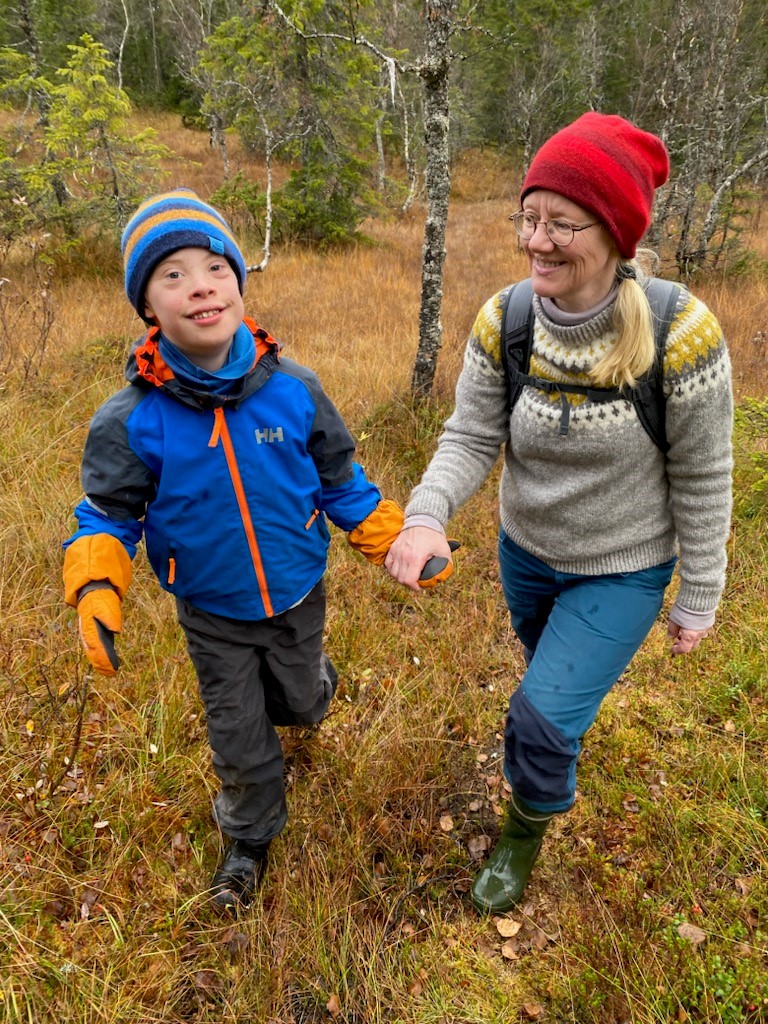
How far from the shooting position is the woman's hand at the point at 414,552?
1.69m

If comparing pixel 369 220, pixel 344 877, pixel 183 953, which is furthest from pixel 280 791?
pixel 369 220

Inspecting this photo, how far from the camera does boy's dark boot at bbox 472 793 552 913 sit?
6.64 feet

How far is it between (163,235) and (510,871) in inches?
87.3

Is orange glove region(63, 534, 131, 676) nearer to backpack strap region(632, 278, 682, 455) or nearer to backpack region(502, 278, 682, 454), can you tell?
backpack region(502, 278, 682, 454)

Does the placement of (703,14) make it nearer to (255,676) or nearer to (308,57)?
(308,57)

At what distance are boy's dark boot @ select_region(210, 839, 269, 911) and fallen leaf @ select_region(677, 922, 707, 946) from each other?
53.8 inches

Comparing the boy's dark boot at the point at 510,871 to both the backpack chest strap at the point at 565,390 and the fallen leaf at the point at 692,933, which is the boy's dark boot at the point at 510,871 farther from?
the backpack chest strap at the point at 565,390

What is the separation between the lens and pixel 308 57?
31.2 feet

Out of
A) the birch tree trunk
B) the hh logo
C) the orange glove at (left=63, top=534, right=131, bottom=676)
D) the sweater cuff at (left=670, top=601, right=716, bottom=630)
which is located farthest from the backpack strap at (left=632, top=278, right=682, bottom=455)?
the birch tree trunk

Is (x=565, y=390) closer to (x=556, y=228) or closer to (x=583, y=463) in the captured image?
(x=583, y=463)

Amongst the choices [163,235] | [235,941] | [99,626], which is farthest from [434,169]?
[235,941]

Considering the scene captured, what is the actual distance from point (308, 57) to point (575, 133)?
33.8ft

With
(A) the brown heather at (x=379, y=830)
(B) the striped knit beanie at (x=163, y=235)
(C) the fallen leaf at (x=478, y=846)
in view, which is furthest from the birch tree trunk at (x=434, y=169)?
(C) the fallen leaf at (x=478, y=846)

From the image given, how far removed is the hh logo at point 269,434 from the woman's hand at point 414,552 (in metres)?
0.46
